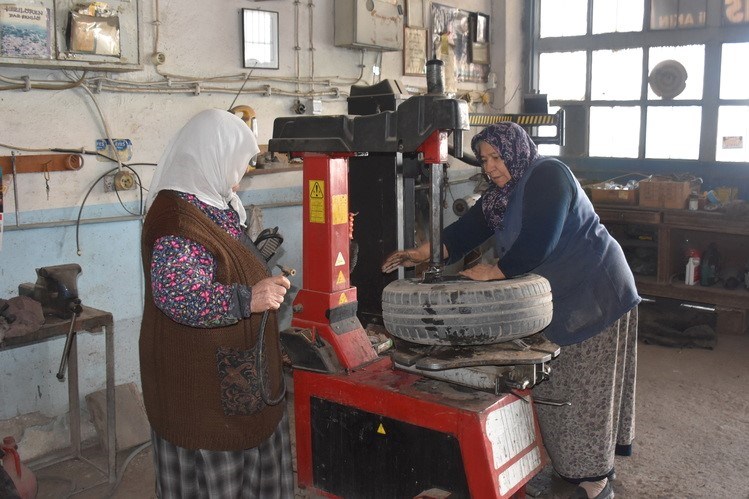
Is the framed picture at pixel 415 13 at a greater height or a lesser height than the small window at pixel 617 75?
greater

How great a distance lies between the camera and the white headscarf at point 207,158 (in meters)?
1.82

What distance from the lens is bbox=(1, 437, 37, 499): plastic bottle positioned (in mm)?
2633

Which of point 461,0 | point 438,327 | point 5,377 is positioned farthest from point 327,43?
point 438,327

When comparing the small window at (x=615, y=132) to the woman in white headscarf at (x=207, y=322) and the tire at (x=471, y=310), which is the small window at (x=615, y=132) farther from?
the woman in white headscarf at (x=207, y=322)

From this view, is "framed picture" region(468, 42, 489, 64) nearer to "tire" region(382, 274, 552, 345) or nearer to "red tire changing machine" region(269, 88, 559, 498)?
"red tire changing machine" region(269, 88, 559, 498)

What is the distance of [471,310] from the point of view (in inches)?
74.4

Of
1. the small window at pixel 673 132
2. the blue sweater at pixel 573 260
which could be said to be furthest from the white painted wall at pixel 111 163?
the small window at pixel 673 132

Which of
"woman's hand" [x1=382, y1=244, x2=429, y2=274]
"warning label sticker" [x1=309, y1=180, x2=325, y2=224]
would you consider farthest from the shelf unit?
"warning label sticker" [x1=309, y1=180, x2=325, y2=224]

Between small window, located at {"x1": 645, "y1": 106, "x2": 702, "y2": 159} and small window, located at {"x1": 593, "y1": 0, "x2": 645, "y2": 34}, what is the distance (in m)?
0.66

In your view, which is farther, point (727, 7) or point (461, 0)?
point (461, 0)

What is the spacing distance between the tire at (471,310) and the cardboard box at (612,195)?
3511mm

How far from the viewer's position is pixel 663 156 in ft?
18.2

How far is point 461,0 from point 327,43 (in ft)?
5.32

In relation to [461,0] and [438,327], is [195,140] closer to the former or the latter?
[438,327]
